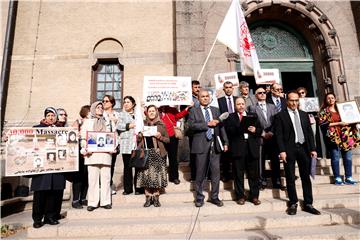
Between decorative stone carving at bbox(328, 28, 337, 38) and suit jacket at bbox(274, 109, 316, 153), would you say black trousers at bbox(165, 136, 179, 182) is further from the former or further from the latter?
decorative stone carving at bbox(328, 28, 337, 38)

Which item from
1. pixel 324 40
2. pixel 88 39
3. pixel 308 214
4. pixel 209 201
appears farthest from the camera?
pixel 88 39

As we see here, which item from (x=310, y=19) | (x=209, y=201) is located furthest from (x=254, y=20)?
(x=209, y=201)

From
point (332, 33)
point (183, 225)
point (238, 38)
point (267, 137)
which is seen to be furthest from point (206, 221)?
point (332, 33)

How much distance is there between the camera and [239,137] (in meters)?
4.92

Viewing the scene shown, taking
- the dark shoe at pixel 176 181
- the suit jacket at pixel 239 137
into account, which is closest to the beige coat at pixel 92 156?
the dark shoe at pixel 176 181

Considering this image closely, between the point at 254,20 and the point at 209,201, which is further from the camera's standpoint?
the point at 254,20

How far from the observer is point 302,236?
3.78 meters

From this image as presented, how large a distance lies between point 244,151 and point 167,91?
7.49 ft

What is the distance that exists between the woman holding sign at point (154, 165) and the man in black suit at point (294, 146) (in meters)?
2.28

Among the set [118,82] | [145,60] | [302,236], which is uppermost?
[145,60]

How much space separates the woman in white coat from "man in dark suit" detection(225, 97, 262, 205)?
255 cm

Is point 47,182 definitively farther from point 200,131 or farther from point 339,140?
point 339,140

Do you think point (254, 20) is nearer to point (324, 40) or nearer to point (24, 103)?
point (324, 40)

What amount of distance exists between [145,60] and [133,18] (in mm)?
1908
